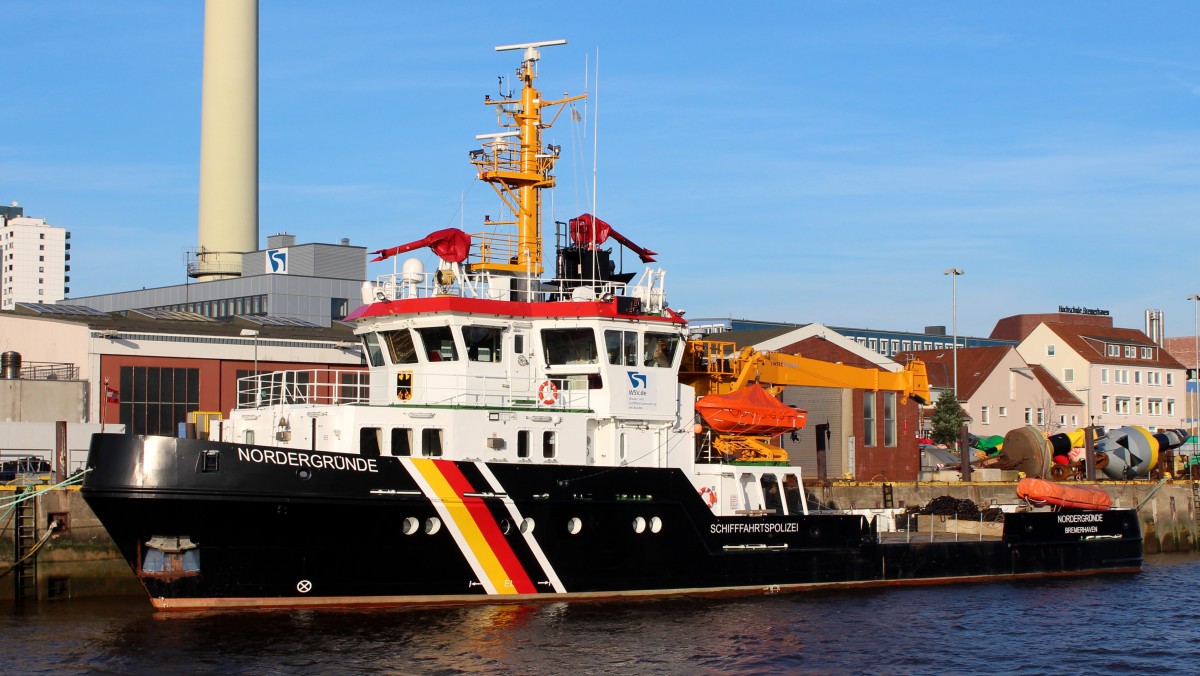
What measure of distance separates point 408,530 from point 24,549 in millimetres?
8067

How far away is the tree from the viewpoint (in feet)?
189

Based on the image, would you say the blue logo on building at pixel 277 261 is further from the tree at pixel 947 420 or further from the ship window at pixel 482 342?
the ship window at pixel 482 342

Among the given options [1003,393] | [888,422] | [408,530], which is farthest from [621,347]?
[1003,393]

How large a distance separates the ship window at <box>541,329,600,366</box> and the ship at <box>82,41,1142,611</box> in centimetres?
4

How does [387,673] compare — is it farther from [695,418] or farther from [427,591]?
[695,418]

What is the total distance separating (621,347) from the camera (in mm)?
22891

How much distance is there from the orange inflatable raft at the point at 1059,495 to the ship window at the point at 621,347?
11.2m

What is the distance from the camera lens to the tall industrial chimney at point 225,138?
60875mm

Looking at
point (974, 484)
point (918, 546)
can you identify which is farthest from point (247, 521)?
point (974, 484)

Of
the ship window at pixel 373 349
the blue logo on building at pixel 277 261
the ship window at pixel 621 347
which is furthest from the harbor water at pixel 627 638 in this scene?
the blue logo on building at pixel 277 261

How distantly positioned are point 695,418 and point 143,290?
147 ft

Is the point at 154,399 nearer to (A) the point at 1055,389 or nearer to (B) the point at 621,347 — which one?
(B) the point at 621,347

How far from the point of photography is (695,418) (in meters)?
24.5

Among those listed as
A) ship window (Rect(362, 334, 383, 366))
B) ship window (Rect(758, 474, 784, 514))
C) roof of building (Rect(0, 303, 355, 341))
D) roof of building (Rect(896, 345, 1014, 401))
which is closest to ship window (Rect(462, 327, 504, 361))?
ship window (Rect(362, 334, 383, 366))
